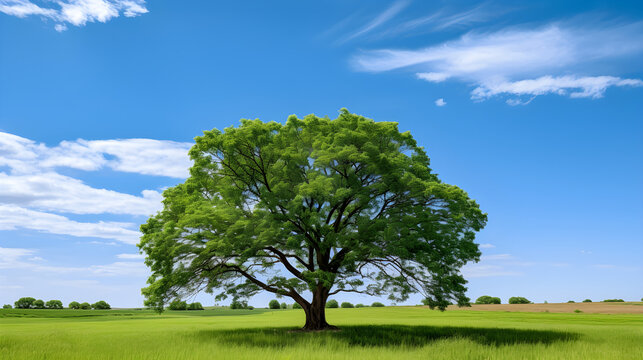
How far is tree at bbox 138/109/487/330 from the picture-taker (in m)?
25.1

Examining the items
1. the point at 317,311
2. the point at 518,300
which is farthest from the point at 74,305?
the point at 518,300

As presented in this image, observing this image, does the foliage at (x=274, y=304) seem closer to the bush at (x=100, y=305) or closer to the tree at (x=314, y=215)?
the bush at (x=100, y=305)

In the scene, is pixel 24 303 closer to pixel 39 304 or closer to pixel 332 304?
pixel 39 304

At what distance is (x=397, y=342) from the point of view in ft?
81.5

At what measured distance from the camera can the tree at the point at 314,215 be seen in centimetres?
2508

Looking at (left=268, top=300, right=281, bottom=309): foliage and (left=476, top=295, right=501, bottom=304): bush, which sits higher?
(left=476, top=295, right=501, bottom=304): bush

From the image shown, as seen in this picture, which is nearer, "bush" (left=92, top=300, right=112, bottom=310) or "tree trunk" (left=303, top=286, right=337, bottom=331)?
"tree trunk" (left=303, top=286, right=337, bottom=331)

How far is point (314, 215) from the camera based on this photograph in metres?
24.3

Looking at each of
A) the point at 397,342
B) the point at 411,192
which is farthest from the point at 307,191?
the point at 397,342

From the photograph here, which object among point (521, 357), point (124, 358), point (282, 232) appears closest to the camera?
point (124, 358)

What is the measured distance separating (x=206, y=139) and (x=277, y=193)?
5.96 m

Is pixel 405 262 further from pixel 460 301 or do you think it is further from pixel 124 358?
pixel 124 358

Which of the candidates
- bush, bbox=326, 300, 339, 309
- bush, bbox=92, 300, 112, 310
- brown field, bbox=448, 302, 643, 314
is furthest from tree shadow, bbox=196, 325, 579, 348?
bush, bbox=92, 300, 112, 310

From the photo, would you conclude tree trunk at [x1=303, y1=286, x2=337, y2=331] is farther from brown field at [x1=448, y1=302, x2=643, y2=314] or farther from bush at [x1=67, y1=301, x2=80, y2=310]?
bush at [x1=67, y1=301, x2=80, y2=310]
